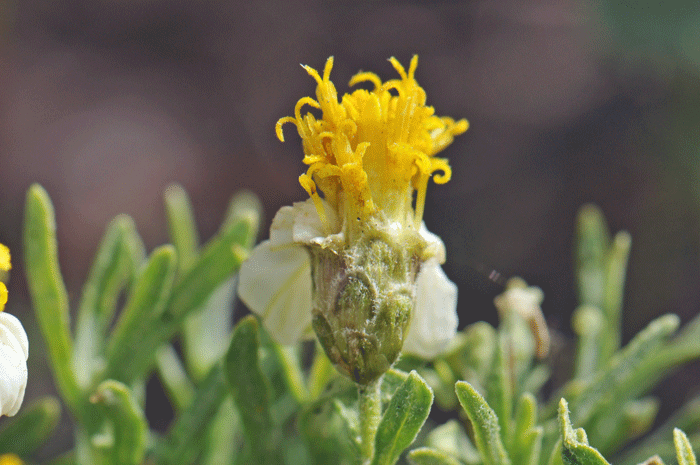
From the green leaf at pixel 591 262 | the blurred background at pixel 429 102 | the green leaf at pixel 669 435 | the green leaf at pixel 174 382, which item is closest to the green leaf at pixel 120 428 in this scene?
the green leaf at pixel 174 382

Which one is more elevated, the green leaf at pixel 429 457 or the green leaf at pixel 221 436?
the green leaf at pixel 429 457

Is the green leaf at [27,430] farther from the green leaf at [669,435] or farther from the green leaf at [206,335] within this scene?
the green leaf at [669,435]

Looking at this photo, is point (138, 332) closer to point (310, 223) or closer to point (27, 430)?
point (27, 430)

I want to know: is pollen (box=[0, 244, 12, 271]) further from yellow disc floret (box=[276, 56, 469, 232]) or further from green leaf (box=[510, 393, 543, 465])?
green leaf (box=[510, 393, 543, 465])

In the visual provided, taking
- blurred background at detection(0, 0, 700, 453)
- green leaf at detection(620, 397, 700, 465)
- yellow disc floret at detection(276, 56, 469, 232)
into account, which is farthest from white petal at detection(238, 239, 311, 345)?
blurred background at detection(0, 0, 700, 453)

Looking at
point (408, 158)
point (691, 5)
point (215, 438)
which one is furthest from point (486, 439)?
point (691, 5)

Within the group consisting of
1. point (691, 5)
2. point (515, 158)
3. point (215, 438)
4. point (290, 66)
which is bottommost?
point (215, 438)

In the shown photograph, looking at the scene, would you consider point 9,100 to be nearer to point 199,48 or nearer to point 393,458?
point 199,48

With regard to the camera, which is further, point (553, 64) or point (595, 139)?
point (553, 64)
